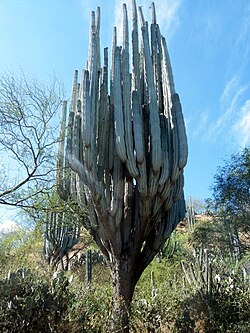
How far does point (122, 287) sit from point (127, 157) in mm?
2184

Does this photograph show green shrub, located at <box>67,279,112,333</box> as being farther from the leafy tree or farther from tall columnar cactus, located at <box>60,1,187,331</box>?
the leafy tree

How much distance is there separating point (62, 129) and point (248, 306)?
4.81 m

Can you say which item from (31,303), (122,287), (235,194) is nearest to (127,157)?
(122,287)

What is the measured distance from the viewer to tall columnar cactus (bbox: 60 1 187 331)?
5705mm

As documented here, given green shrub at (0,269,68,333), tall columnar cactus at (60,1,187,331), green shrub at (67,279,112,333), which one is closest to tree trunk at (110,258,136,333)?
tall columnar cactus at (60,1,187,331)

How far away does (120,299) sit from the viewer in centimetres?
552

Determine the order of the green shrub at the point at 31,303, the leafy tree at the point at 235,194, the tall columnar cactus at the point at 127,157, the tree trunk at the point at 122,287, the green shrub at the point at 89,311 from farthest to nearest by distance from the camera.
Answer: the leafy tree at the point at 235,194 → the tall columnar cactus at the point at 127,157 → the tree trunk at the point at 122,287 → the green shrub at the point at 89,311 → the green shrub at the point at 31,303

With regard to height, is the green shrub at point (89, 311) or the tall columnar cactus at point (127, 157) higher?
the tall columnar cactus at point (127, 157)

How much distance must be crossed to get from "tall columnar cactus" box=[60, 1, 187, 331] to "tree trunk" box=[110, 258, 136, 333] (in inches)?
0.6

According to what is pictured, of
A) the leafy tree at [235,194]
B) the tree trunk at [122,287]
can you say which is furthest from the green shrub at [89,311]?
the leafy tree at [235,194]

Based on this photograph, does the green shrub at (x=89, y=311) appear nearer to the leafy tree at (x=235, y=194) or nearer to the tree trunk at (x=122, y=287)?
the tree trunk at (x=122, y=287)

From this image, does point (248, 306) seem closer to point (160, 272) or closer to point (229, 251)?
point (229, 251)

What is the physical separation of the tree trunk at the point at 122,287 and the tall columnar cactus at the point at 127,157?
0.05 ft

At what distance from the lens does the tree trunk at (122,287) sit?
534cm
